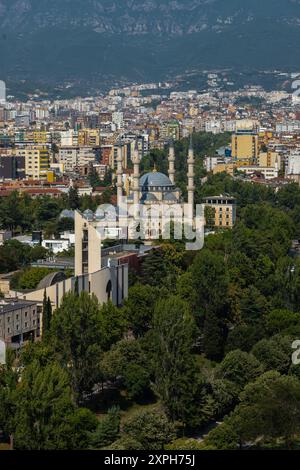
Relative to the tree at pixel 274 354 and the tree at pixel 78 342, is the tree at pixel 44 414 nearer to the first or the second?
the tree at pixel 78 342

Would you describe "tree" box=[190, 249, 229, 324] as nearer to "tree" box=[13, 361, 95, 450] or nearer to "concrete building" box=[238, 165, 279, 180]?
"tree" box=[13, 361, 95, 450]

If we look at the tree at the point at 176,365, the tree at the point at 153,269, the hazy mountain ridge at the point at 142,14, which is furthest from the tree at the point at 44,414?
the hazy mountain ridge at the point at 142,14

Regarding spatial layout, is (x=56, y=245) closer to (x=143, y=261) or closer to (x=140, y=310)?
(x=143, y=261)

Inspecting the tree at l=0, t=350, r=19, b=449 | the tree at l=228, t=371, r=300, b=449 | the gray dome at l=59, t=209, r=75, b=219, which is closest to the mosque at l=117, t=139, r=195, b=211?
the gray dome at l=59, t=209, r=75, b=219

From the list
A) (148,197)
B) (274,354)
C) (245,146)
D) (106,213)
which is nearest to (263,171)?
(245,146)

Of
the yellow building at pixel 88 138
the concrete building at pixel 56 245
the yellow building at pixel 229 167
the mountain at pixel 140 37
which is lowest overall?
the concrete building at pixel 56 245
